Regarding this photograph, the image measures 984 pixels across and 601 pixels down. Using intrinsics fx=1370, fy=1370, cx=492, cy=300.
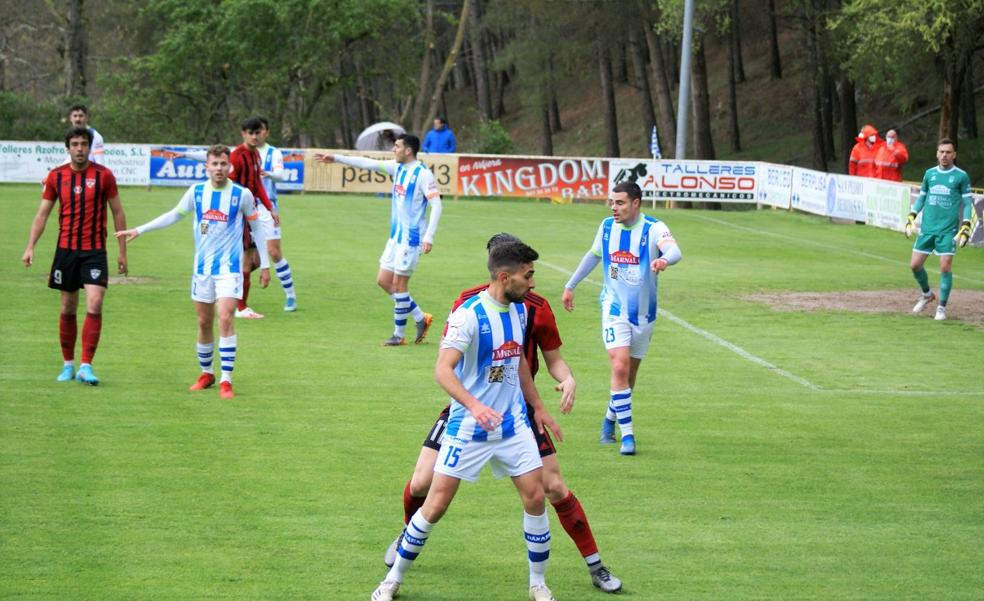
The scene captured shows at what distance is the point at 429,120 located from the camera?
6053 cm

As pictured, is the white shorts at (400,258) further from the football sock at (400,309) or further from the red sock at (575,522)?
the red sock at (575,522)

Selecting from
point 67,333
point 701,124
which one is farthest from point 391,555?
point 701,124

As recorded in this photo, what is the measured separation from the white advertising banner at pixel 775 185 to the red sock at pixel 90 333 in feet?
89.5

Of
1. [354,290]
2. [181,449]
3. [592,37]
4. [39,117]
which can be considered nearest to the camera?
[181,449]

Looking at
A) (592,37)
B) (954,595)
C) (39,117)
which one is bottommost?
(954,595)

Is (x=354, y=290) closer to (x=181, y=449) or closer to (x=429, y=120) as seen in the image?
(x=181, y=449)

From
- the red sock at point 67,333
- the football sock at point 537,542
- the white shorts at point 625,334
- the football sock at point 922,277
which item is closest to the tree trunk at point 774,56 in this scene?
the football sock at point 922,277

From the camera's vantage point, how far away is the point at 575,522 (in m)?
7.52

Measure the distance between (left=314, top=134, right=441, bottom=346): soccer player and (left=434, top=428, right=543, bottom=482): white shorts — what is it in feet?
27.7

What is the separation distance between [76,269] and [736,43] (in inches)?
2246

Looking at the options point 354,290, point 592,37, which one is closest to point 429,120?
point 592,37

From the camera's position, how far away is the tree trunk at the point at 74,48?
51719 millimetres

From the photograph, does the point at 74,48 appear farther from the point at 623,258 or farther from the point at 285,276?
the point at 623,258

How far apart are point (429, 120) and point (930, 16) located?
92.9 ft
